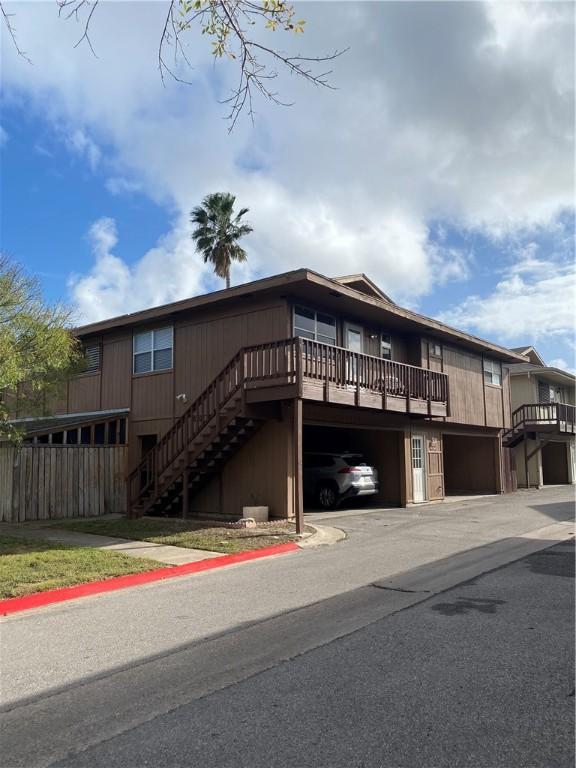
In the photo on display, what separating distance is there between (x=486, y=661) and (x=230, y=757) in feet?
7.87

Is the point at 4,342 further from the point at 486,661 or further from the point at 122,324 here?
the point at 486,661

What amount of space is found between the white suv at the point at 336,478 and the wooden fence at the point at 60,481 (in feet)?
18.5

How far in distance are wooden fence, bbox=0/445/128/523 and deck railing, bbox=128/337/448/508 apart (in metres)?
0.84

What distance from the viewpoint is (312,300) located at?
1617 centimetres

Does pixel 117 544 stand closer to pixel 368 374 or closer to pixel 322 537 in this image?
pixel 322 537

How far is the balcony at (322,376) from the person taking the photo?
522 inches

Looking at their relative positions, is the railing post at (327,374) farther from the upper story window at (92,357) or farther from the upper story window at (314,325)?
the upper story window at (92,357)

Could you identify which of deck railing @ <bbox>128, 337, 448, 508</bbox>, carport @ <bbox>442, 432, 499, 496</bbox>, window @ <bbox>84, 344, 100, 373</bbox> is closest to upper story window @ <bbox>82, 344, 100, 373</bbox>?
window @ <bbox>84, 344, 100, 373</bbox>

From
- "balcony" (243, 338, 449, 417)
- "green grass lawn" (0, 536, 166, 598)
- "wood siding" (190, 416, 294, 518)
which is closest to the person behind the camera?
"green grass lawn" (0, 536, 166, 598)

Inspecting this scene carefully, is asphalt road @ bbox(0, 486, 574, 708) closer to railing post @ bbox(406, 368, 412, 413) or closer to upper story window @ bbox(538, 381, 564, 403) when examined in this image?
railing post @ bbox(406, 368, 412, 413)

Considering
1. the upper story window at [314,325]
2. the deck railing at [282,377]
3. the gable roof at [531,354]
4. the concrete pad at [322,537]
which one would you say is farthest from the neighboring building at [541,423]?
the concrete pad at [322,537]

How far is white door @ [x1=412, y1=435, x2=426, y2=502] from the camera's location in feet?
63.8

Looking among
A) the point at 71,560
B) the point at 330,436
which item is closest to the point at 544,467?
the point at 330,436

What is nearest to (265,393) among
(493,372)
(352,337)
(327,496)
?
(352,337)
